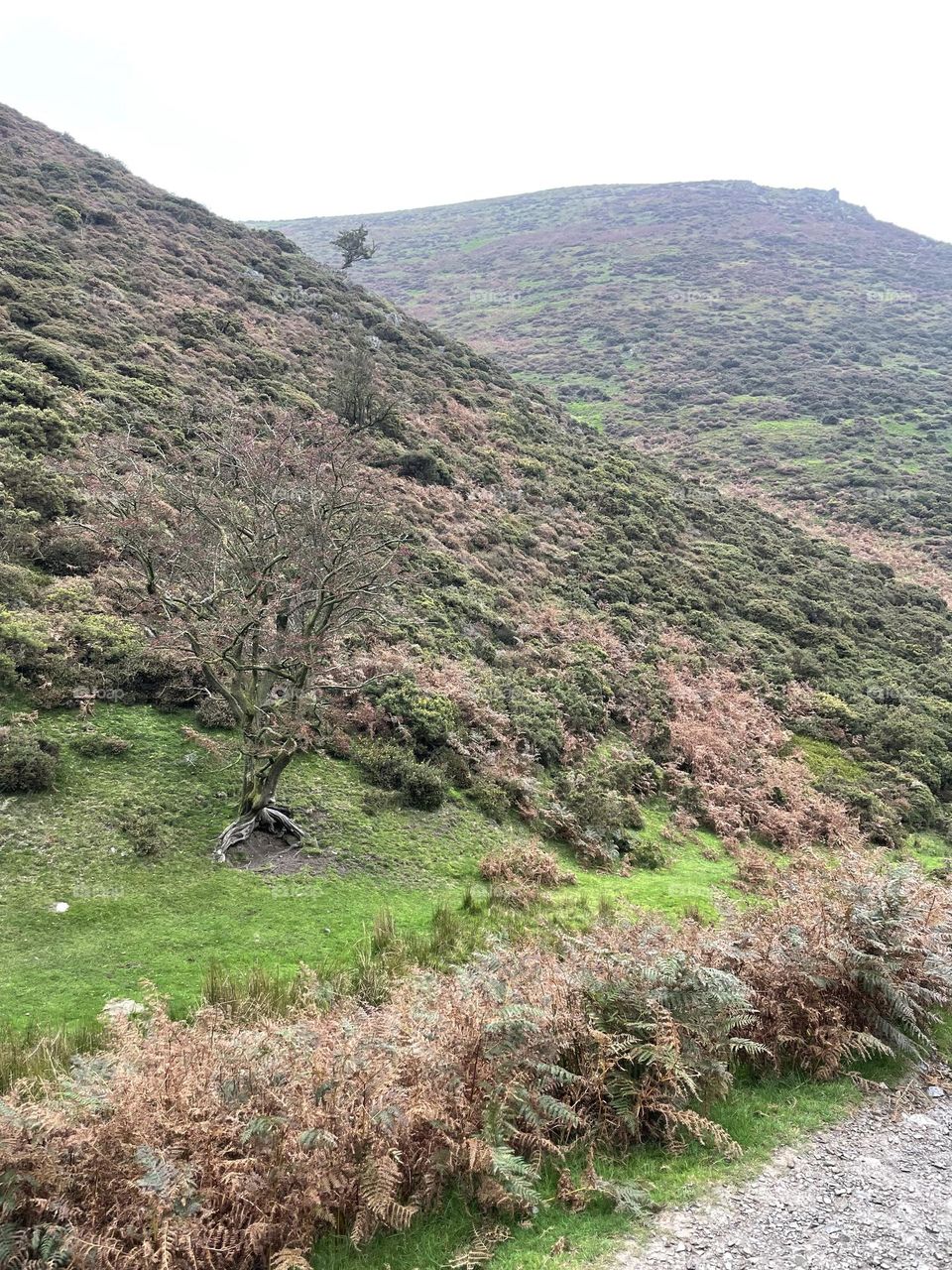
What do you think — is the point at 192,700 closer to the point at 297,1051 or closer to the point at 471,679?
the point at 471,679

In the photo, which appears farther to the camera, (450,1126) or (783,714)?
(783,714)

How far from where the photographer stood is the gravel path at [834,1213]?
13.7 feet

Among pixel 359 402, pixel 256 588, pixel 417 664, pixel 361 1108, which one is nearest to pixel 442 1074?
pixel 361 1108

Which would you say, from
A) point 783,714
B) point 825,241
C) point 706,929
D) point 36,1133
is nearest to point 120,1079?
point 36,1133

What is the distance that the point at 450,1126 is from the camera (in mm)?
4707

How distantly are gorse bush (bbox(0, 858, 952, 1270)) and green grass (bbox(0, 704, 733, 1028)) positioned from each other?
140 centimetres

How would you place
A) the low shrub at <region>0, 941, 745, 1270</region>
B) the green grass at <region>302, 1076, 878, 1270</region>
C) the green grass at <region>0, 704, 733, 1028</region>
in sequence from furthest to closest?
1. the green grass at <region>0, 704, 733, 1028</region>
2. the green grass at <region>302, 1076, 878, 1270</region>
3. the low shrub at <region>0, 941, 745, 1270</region>

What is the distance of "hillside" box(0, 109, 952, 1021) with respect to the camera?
9.81 m

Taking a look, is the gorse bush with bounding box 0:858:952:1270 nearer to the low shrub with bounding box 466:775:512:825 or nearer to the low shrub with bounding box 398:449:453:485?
the low shrub with bounding box 466:775:512:825

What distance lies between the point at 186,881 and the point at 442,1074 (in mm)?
6011

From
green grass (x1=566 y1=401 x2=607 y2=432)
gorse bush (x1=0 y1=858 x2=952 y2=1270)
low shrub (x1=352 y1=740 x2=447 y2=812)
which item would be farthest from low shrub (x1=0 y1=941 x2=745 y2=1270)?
green grass (x1=566 y1=401 x2=607 y2=432)

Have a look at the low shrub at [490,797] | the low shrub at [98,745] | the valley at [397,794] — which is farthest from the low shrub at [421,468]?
the low shrub at [98,745]

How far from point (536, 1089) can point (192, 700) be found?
10285mm

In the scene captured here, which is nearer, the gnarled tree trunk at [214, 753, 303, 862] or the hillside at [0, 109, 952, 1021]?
the hillside at [0, 109, 952, 1021]
